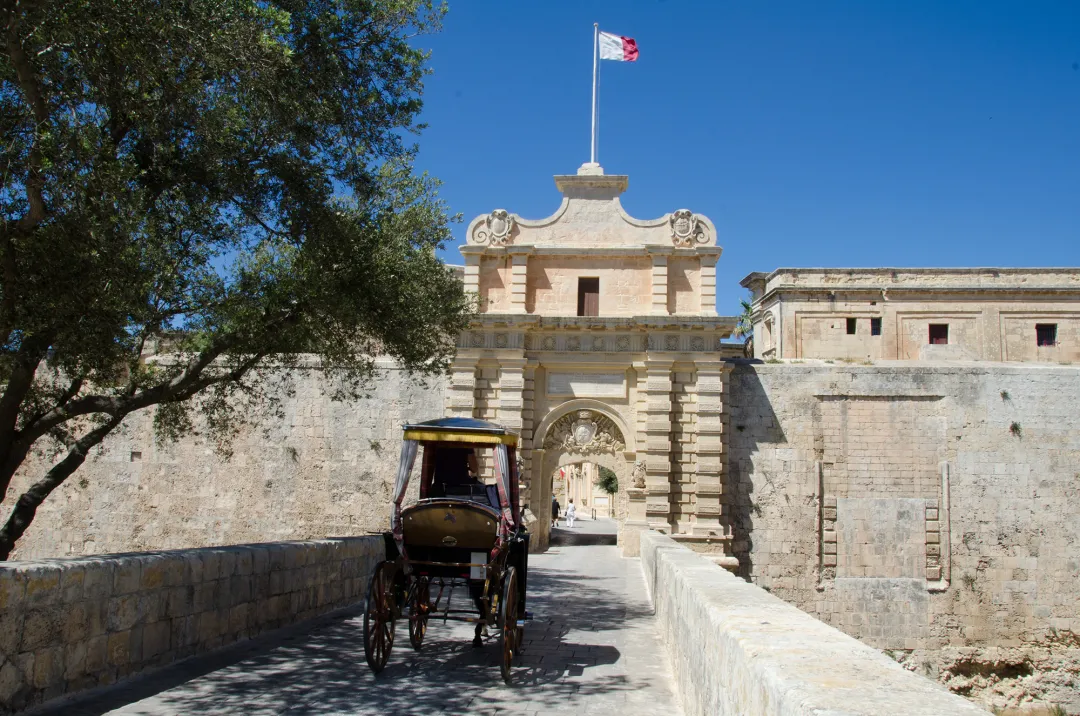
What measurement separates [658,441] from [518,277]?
15.0 ft

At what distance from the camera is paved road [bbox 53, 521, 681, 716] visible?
5457mm

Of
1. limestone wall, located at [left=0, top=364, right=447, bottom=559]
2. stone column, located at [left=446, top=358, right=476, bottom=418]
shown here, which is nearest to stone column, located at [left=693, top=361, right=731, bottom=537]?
stone column, located at [left=446, top=358, right=476, bottom=418]

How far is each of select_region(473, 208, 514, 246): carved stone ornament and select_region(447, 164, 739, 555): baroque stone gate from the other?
3 centimetres

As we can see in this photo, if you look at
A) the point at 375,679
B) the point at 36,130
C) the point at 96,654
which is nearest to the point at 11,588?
the point at 96,654

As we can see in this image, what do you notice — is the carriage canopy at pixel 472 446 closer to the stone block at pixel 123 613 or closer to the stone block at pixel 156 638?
the stone block at pixel 156 638

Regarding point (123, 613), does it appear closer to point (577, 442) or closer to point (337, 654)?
point (337, 654)

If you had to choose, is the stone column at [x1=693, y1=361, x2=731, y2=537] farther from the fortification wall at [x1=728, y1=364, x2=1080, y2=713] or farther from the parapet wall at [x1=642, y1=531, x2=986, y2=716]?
the parapet wall at [x1=642, y1=531, x2=986, y2=716]

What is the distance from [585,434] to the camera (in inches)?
766

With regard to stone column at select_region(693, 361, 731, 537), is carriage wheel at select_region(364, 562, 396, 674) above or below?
below

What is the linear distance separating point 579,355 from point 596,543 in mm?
6737

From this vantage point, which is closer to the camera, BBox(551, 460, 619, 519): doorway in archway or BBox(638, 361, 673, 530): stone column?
BBox(638, 361, 673, 530): stone column

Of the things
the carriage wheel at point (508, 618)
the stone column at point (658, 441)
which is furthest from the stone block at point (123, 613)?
the stone column at point (658, 441)

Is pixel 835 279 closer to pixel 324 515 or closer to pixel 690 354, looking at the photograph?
pixel 690 354

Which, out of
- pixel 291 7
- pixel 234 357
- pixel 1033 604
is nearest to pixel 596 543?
pixel 1033 604
